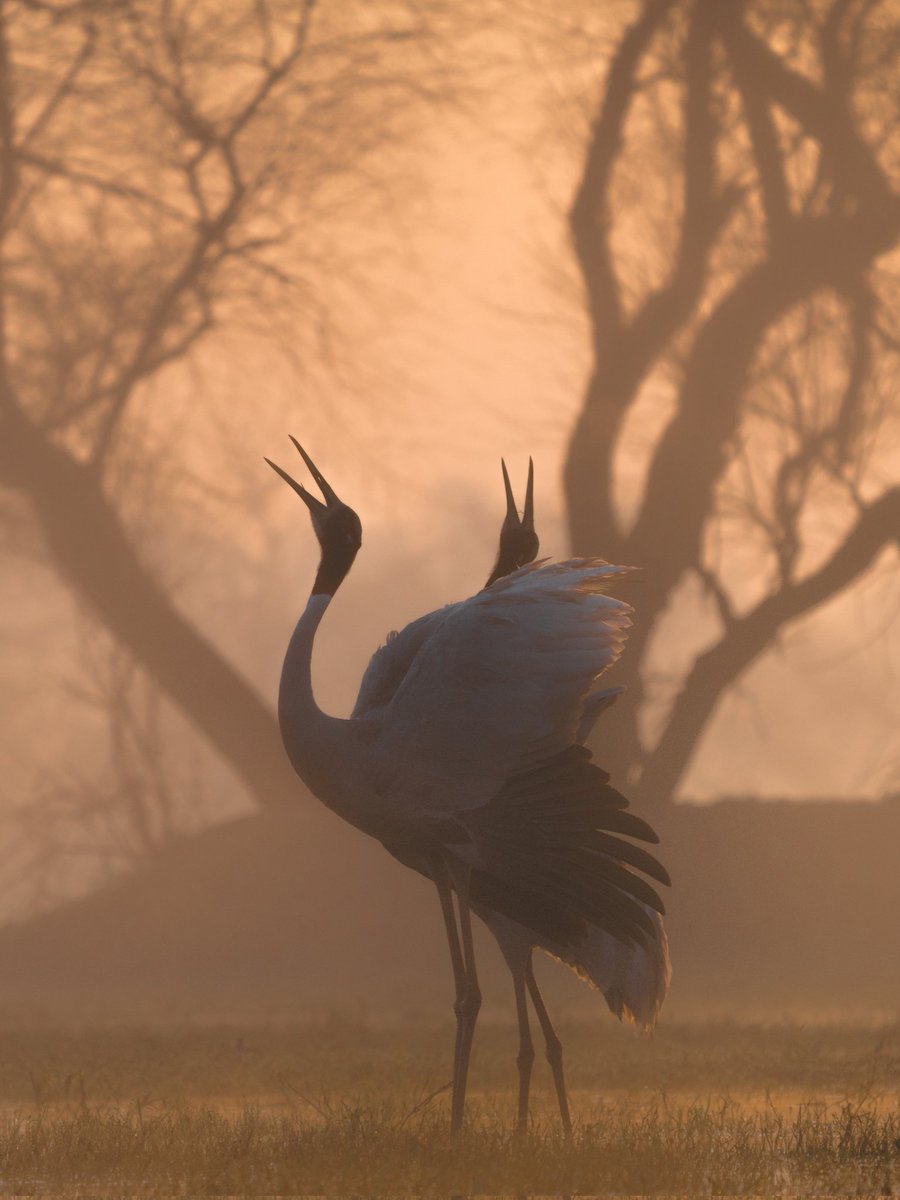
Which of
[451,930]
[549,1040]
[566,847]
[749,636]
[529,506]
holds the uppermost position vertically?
[749,636]

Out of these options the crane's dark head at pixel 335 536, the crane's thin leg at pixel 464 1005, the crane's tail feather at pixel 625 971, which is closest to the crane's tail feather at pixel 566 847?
the crane's thin leg at pixel 464 1005

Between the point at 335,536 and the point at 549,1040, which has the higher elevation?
the point at 335,536

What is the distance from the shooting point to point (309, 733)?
6.00 metres

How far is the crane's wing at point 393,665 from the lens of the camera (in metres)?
6.35

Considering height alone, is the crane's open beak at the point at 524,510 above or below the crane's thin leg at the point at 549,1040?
above

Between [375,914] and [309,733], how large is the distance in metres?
8.47

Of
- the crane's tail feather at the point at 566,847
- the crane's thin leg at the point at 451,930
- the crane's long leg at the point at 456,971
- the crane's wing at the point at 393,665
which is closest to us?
the crane's tail feather at the point at 566,847

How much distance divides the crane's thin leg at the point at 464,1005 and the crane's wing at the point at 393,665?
29.5 inches

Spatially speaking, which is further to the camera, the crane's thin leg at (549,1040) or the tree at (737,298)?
the tree at (737,298)

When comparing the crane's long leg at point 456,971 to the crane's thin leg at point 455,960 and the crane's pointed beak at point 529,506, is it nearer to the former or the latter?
the crane's thin leg at point 455,960

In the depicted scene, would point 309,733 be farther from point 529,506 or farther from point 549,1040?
point 529,506

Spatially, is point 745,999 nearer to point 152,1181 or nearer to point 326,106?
point 152,1181

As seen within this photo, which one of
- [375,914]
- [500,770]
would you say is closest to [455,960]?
[500,770]

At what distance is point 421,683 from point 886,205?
32.5ft
